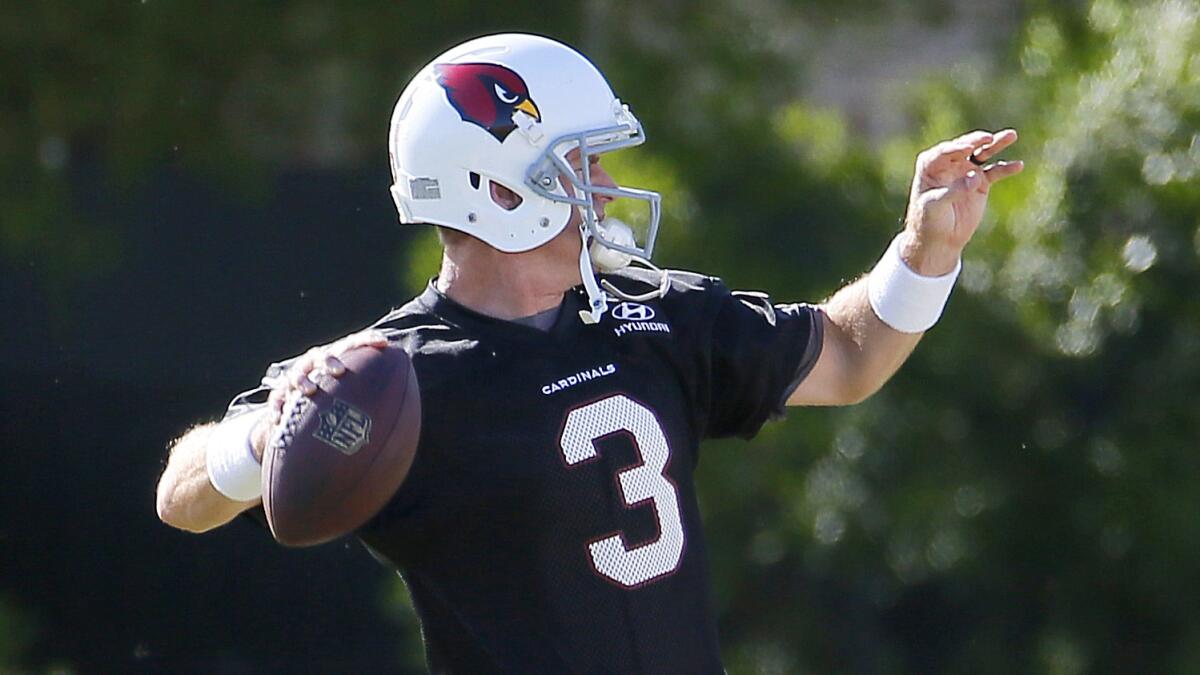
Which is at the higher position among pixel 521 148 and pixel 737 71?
pixel 521 148

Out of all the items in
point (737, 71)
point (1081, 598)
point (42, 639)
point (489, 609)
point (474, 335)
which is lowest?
point (42, 639)

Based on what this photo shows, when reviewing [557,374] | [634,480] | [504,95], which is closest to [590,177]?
[504,95]

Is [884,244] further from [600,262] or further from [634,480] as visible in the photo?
[634,480]

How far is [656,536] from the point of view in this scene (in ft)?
8.53

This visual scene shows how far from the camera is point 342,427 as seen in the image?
238 centimetres

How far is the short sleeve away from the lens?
2.78m

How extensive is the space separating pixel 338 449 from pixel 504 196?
49 cm

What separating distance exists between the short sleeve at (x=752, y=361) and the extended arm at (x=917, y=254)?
0.04 meters

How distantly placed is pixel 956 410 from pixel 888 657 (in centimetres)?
63

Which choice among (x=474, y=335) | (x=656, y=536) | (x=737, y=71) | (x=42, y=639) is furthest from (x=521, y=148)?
(x=42, y=639)

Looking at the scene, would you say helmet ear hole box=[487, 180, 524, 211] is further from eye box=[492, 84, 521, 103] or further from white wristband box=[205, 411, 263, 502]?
white wristband box=[205, 411, 263, 502]

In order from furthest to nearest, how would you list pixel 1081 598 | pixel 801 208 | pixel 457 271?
1. pixel 801 208
2. pixel 1081 598
3. pixel 457 271

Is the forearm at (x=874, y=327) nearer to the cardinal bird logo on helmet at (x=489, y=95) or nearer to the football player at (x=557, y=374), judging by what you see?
the football player at (x=557, y=374)

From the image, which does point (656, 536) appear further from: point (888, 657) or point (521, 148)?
point (888, 657)
